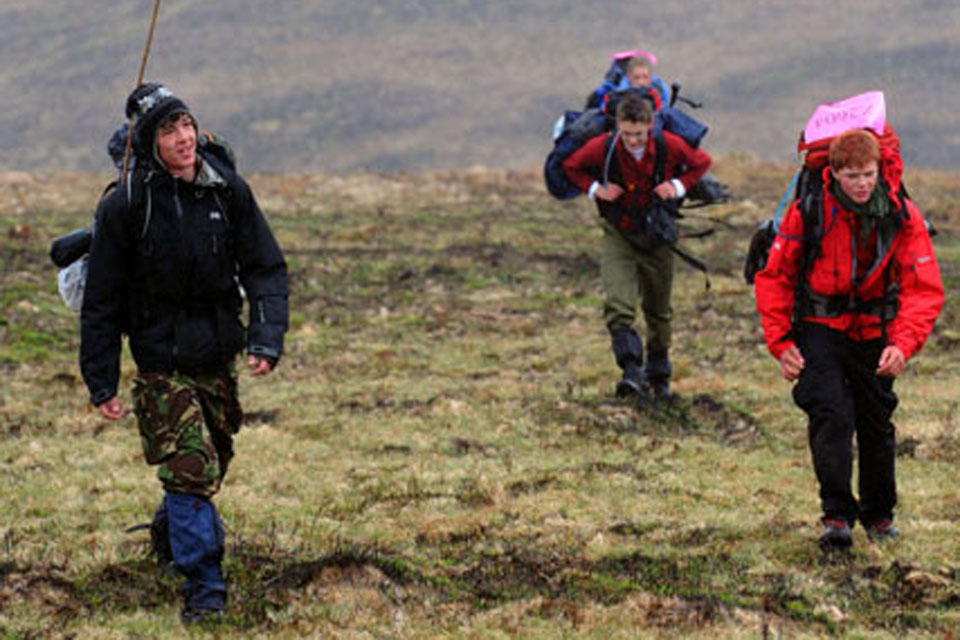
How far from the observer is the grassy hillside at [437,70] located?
100m

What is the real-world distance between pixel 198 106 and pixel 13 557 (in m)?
110

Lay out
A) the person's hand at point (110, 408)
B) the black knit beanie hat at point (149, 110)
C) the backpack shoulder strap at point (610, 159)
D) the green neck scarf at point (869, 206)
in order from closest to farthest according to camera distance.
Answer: the black knit beanie hat at point (149, 110)
the person's hand at point (110, 408)
the green neck scarf at point (869, 206)
the backpack shoulder strap at point (610, 159)

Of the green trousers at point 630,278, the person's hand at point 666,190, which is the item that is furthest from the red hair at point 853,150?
the green trousers at point 630,278

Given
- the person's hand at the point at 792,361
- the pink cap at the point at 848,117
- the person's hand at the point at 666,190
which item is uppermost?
the pink cap at the point at 848,117

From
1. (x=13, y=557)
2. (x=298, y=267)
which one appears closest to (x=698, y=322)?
(x=298, y=267)

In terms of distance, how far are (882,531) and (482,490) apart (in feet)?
9.01

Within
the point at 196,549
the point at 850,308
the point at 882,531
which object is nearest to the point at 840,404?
the point at 850,308

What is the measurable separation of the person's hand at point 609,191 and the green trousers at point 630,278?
0.49 metres

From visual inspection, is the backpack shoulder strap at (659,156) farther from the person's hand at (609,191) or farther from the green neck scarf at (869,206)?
the green neck scarf at (869,206)

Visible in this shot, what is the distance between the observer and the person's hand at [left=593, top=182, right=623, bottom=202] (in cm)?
1044

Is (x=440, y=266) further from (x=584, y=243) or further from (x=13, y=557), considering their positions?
(x=13, y=557)

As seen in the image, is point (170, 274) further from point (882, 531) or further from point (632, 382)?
point (632, 382)

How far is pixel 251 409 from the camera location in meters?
11.6

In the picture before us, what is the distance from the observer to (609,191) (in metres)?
10.5
